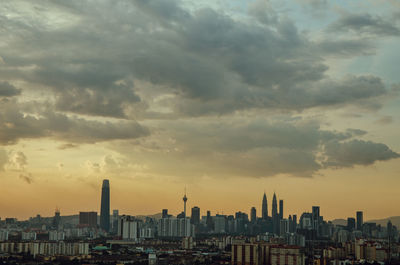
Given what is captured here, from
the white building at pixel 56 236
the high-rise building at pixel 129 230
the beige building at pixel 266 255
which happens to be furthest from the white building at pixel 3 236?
the beige building at pixel 266 255

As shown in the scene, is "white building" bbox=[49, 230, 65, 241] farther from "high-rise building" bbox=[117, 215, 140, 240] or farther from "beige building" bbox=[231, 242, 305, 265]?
"beige building" bbox=[231, 242, 305, 265]

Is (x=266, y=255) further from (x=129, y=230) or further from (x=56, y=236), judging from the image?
(x=129, y=230)

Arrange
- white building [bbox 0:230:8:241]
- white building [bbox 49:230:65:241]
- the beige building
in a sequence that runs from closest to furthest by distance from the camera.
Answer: the beige building → white building [bbox 0:230:8:241] → white building [bbox 49:230:65:241]

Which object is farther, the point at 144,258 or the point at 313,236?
the point at 313,236

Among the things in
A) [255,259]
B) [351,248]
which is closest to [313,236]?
[351,248]

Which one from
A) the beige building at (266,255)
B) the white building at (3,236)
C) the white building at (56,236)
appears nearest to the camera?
the beige building at (266,255)

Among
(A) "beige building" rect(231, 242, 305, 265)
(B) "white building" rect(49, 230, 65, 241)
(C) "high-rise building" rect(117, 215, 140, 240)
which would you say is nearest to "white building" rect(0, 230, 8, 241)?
(B) "white building" rect(49, 230, 65, 241)

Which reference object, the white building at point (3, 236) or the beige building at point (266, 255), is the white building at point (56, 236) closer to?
the white building at point (3, 236)

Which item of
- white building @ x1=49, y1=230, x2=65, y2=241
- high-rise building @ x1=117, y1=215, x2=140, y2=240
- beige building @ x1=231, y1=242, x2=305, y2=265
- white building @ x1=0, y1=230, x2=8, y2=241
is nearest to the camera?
beige building @ x1=231, y1=242, x2=305, y2=265

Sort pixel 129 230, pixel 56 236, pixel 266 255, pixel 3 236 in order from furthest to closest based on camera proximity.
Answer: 1. pixel 129 230
2. pixel 56 236
3. pixel 3 236
4. pixel 266 255

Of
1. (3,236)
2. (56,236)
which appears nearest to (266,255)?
(3,236)

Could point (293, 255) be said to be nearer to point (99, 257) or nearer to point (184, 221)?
point (99, 257)
